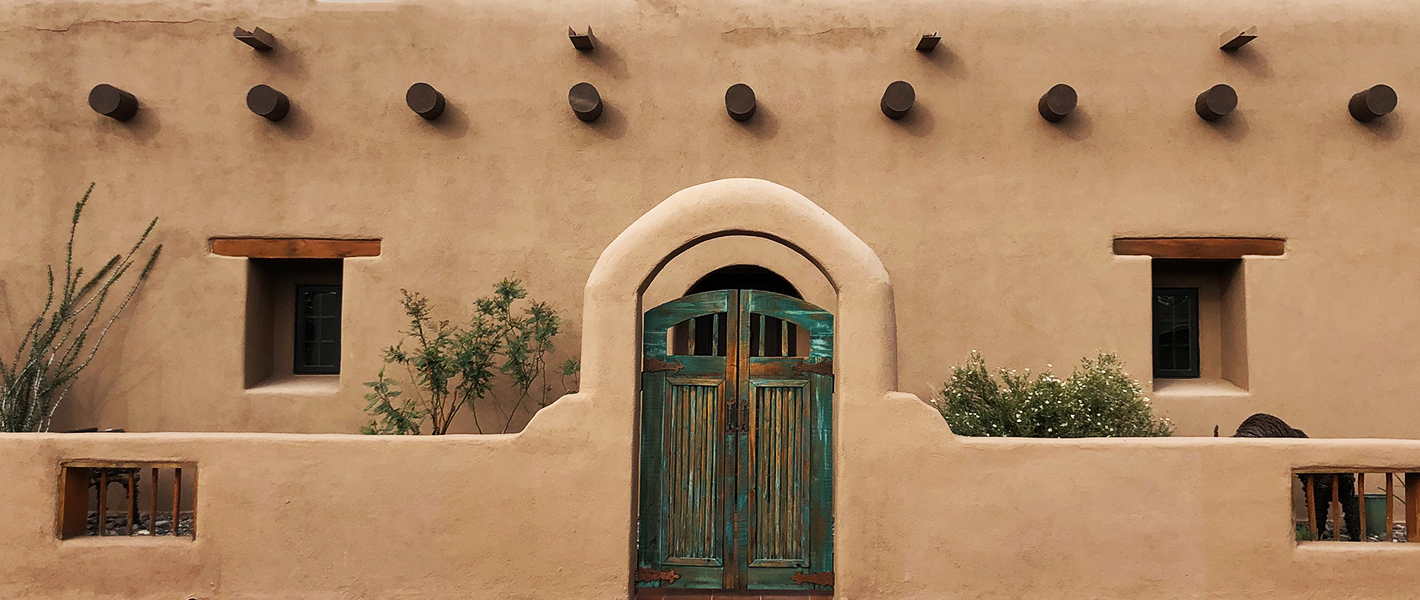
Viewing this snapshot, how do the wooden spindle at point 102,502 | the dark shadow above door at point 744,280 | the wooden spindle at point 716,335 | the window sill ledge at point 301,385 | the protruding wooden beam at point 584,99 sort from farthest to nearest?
the dark shadow above door at point 744,280 < the window sill ledge at point 301,385 < the protruding wooden beam at point 584,99 < the wooden spindle at point 716,335 < the wooden spindle at point 102,502

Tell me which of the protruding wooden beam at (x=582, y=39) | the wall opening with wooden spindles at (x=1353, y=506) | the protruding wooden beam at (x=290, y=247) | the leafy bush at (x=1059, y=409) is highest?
the protruding wooden beam at (x=582, y=39)

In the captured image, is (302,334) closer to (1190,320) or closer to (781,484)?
(781,484)

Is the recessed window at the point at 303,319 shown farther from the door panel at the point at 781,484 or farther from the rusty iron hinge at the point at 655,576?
the door panel at the point at 781,484

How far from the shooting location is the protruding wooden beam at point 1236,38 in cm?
761

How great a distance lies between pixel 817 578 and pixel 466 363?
3.55 meters

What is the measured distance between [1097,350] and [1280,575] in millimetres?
2959

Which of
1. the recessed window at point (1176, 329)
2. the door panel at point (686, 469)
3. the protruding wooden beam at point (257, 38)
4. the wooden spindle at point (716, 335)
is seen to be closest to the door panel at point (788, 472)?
the door panel at point (686, 469)

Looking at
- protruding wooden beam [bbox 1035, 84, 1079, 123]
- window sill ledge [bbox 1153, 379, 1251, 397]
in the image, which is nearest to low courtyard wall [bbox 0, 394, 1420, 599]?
window sill ledge [bbox 1153, 379, 1251, 397]

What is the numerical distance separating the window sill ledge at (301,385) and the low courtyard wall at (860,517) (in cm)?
278

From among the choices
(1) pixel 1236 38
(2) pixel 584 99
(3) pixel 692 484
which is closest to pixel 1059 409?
(3) pixel 692 484

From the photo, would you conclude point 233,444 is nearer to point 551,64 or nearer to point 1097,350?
point 551,64

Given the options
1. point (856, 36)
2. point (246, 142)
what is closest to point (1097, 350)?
point (856, 36)

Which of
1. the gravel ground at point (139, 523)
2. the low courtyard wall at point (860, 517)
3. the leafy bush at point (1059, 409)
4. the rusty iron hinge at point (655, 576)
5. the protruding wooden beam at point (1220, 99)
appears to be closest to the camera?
the low courtyard wall at point (860, 517)

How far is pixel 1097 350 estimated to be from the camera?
7.75 m
